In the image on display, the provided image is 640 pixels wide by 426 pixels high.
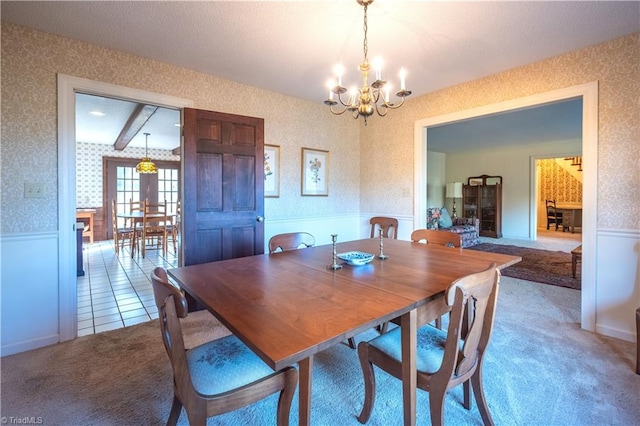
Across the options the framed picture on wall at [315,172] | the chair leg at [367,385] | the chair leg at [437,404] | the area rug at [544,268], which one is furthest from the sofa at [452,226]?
the chair leg at [437,404]

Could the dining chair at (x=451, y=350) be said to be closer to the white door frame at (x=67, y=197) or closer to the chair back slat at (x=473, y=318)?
the chair back slat at (x=473, y=318)

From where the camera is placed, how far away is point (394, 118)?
4020 millimetres

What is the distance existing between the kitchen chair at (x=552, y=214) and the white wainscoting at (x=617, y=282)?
8.14 meters

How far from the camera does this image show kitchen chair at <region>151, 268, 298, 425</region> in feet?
3.48

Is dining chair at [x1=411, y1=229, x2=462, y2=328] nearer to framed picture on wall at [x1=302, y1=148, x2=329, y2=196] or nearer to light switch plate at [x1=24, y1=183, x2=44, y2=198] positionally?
framed picture on wall at [x1=302, y1=148, x2=329, y2=196]

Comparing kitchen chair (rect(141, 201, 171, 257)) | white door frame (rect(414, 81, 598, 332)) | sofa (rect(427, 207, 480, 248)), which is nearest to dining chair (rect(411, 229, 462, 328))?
white door frame (rect(414, 81, 598, 332))

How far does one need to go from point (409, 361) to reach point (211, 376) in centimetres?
80

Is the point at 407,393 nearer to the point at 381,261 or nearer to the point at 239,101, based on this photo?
the point at 381,261

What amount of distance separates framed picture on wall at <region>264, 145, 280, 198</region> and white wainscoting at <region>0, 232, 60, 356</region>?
6.42 ft

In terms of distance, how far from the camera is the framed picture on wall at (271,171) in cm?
354

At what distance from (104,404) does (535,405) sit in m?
2.33

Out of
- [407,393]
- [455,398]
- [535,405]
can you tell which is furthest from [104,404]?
[535,405]

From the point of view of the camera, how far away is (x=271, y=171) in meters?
3.58

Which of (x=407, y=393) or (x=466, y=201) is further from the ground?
(x=466, y=201)
